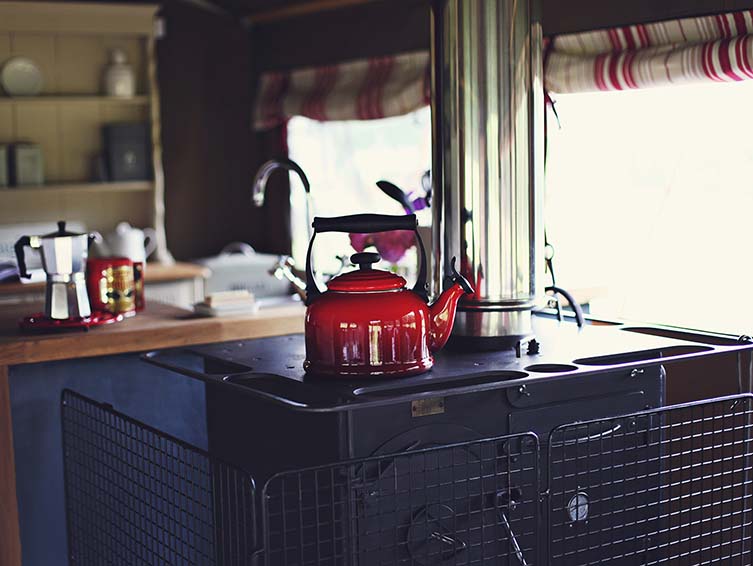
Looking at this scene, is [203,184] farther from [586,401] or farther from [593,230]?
[586,401]

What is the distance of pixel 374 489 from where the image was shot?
1.88m

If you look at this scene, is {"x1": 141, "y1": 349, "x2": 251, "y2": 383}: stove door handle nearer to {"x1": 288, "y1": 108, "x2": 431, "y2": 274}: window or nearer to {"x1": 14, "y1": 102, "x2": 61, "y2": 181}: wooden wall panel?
{"x1": 288, "y1": 108, "x2": 431, "y2": 274}: window

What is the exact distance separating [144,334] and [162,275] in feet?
6.52

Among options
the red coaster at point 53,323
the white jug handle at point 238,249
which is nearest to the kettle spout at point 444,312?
the red coaster at point 53,323

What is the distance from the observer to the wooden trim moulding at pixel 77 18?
473cm

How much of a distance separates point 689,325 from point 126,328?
1.74 metres

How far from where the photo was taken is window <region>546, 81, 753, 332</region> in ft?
10.3

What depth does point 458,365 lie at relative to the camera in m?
2.09

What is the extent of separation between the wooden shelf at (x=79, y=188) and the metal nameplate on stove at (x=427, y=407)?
130 inches

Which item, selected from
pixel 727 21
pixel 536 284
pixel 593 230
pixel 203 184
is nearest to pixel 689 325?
pixel 593 230

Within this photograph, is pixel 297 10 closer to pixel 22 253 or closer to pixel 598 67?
pixel 598 67

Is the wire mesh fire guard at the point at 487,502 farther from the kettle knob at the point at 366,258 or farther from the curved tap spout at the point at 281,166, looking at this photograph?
the curved tap spout at the point at 281,166

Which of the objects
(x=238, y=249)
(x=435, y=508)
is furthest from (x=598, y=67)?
(x=238, y=249)

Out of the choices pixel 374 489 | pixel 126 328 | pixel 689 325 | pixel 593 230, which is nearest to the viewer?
pixel 374 489
